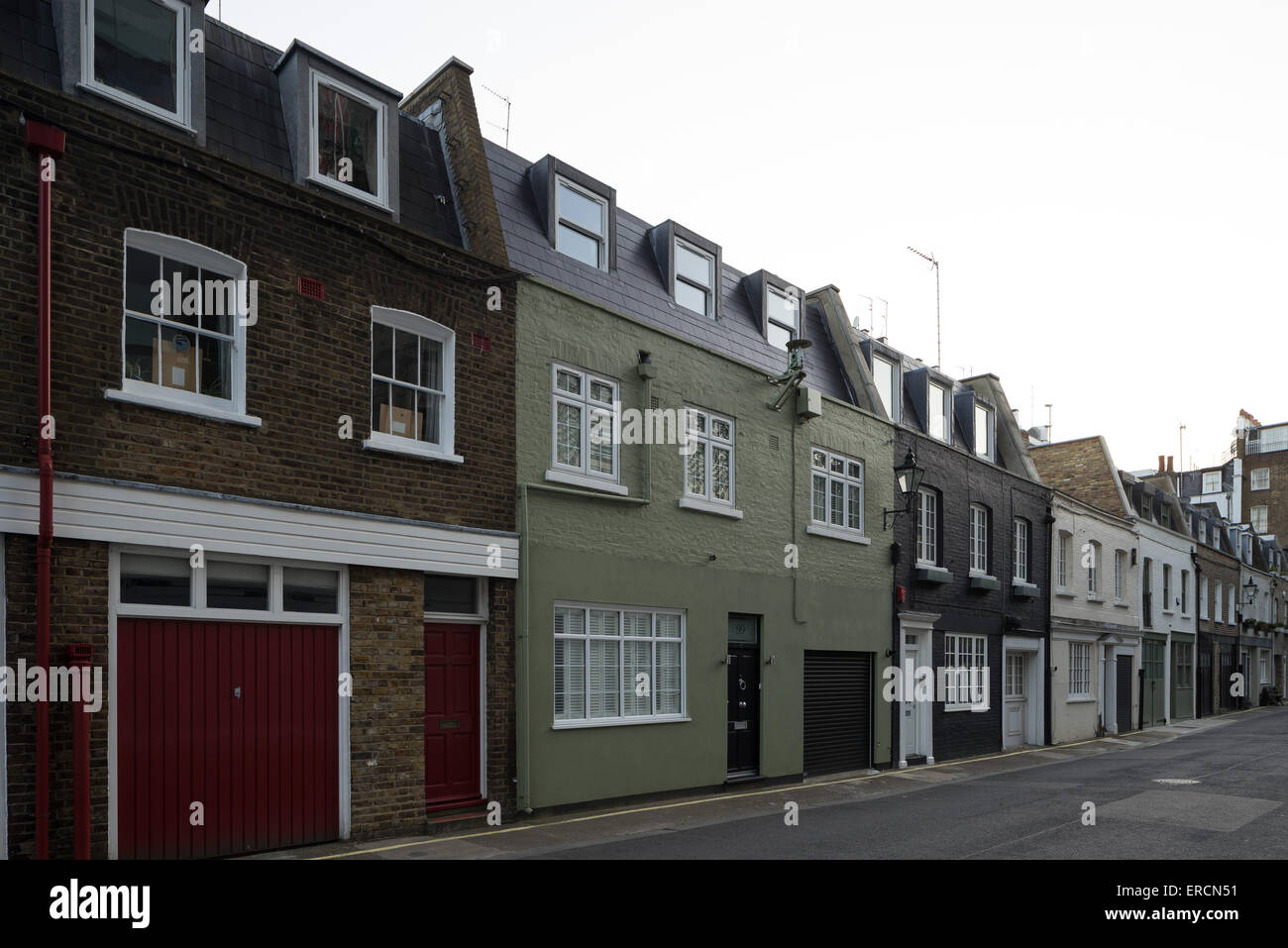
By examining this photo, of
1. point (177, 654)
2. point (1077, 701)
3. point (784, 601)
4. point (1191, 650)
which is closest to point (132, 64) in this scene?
point (177, 654)

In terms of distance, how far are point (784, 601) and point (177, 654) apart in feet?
35.0

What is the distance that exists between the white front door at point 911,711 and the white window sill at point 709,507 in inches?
266

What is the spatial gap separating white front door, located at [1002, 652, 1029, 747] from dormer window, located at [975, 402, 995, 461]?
17.2ft

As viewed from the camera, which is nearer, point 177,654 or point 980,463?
point 177,654

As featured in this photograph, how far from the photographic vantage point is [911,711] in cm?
2138

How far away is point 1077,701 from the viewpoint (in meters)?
28.4

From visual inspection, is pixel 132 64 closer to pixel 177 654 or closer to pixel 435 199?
pixel 435 199

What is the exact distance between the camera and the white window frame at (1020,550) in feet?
85.8

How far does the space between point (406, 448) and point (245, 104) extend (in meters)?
4.23

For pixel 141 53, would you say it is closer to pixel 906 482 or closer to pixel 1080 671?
pixel 906 482

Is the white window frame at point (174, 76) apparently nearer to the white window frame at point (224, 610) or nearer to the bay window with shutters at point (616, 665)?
the white window frame at point (224, 610)

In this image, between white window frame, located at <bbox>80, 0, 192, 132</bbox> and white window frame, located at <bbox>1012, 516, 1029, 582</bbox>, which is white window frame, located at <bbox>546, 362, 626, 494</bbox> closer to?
white window frame, located at <bbox>80, 0, 192, 132</bbox>

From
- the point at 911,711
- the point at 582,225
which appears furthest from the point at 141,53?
the point at 911,711

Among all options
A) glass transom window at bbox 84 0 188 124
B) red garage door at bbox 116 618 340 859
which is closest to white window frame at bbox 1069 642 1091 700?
red garage door at bbox 116 618 340 859
